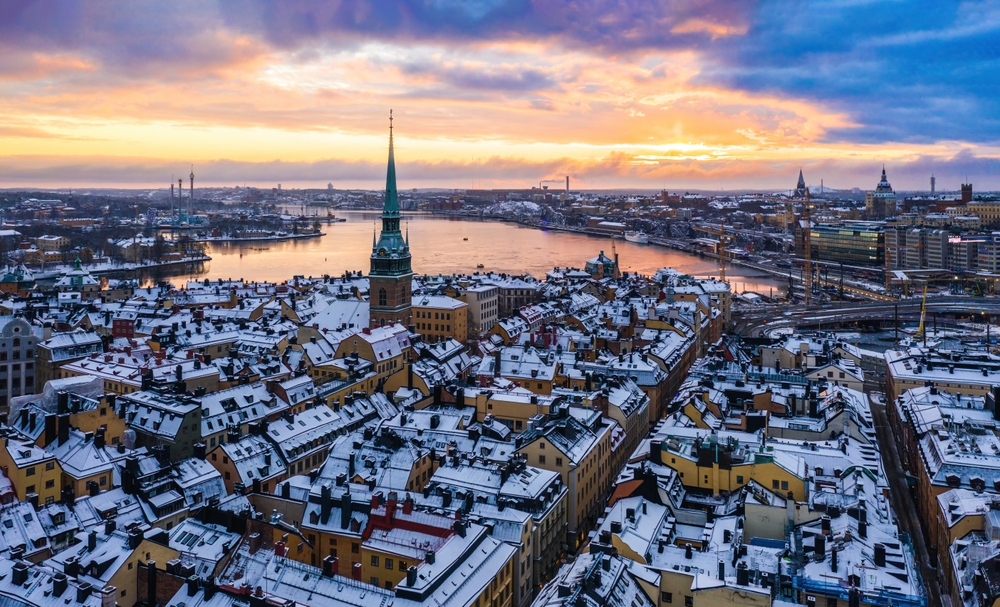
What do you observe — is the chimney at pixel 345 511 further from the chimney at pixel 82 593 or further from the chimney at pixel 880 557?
the chimney at pixel 880 557

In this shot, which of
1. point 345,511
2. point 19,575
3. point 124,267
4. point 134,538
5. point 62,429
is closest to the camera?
point 19,575

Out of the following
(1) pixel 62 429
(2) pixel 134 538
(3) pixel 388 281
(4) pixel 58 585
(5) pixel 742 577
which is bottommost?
(5) pixel 742 577

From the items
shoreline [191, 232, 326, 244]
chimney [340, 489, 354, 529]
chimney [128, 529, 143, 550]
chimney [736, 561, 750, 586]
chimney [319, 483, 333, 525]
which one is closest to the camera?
chimney [736, 561, 750, 586]

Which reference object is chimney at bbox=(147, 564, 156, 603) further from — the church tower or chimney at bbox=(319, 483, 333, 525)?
the church tower

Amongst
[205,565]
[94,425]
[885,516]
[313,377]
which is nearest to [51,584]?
[205,565]

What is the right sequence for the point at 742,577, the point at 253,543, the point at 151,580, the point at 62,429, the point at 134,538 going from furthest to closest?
the point at 62,429, the point at 253,543, the point at 134,538, the point at 151,580, the point at 742,577

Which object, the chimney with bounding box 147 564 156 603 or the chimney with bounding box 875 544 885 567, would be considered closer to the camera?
the chimney with bounding box 147 564 156 603

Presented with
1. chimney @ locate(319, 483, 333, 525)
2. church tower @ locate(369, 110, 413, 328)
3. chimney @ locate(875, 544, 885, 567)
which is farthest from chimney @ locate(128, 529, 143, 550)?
church tower @ locate(369, 110, 413, 328)

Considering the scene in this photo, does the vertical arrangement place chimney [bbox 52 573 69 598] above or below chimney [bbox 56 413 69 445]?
below

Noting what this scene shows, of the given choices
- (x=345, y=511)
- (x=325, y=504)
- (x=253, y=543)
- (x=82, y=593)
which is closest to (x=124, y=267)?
(x=325, y=504)

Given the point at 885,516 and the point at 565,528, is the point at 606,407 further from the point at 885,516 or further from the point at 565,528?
the point at 885,516

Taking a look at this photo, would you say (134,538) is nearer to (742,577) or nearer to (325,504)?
(325,504)
